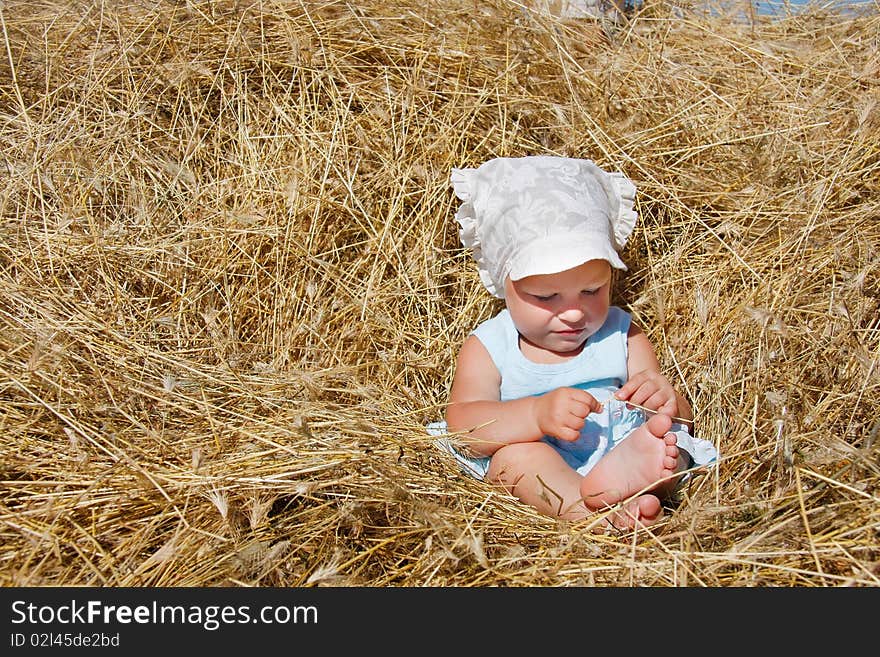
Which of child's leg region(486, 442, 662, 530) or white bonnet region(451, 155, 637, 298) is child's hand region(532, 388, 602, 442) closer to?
child's leg region(486, 442, 662, 530)

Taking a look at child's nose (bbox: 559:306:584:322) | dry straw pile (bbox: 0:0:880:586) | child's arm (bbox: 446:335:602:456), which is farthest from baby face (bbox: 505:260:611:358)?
dry straw pile (bbox: 0:0:880:586)

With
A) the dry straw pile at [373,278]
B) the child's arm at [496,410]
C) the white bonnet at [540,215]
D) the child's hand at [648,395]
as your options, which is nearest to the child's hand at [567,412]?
the child's arm at [496,410]

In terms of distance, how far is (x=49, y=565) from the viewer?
5.36 ft

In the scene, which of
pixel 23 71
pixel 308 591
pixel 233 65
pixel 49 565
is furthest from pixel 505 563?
pixel 23 71

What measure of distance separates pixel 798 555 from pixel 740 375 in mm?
685

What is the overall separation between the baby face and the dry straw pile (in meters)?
0.32

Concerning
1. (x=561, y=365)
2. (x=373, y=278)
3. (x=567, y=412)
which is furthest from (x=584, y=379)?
(x=373, y=278)

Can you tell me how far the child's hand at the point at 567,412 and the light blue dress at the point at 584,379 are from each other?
27 cm

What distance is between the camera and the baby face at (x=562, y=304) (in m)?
2.17

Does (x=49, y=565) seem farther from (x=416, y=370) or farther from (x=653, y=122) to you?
(x=653, y=122)

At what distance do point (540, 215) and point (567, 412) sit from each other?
545 millimetres

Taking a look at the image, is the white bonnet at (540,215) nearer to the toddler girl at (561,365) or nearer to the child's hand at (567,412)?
the toddler girl at (561,365)

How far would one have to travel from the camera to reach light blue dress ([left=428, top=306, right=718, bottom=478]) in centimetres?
230

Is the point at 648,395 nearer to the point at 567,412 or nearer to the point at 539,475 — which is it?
the point at 567,412
